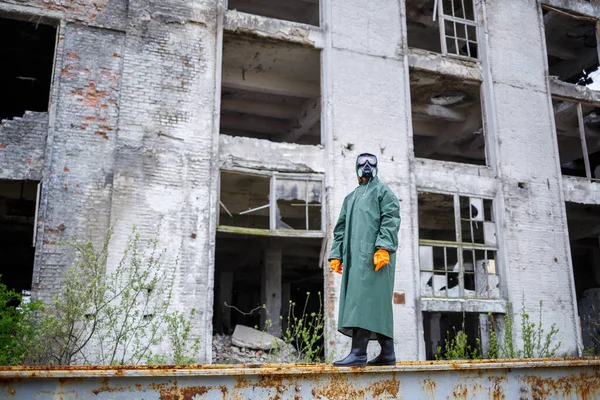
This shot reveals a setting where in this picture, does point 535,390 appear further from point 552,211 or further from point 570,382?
point 552,211

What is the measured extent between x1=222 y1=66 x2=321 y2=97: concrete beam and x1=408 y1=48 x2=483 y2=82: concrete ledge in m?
2.48

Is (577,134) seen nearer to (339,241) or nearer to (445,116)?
(445,116)

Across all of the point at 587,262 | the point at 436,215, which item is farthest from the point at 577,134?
the point at 587,262

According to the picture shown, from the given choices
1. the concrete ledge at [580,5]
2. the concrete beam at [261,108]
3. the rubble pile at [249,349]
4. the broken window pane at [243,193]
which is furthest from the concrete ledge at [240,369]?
the concrete ledge at [580,5]

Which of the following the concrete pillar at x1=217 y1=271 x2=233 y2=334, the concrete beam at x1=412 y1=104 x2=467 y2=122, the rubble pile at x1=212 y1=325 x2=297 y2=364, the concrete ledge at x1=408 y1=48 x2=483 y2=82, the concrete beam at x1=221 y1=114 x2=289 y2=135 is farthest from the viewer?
Result: the concrete pillar at x1=217 y1=271 x2=233 y2=334

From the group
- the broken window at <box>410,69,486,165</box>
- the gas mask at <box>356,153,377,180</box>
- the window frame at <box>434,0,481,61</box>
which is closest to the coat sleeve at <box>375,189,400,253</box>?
the gas mask at <box>356,153,377,180</box>

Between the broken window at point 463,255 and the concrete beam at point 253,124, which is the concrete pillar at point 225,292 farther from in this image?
the broken window at point 463,255

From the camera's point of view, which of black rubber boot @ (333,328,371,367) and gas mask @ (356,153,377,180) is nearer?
black rubber boot @ (333,328,371,367)

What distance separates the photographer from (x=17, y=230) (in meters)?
13.7

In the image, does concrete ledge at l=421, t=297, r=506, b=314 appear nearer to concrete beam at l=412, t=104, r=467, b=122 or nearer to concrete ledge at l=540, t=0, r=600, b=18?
concrete beam at l=412, t=104, r=467, b=122

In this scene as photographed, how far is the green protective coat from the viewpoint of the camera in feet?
14.7

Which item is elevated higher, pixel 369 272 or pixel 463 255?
pixel 463 255

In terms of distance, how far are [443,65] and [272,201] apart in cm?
521

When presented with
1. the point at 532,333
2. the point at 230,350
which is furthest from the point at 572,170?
the point at 230,350
